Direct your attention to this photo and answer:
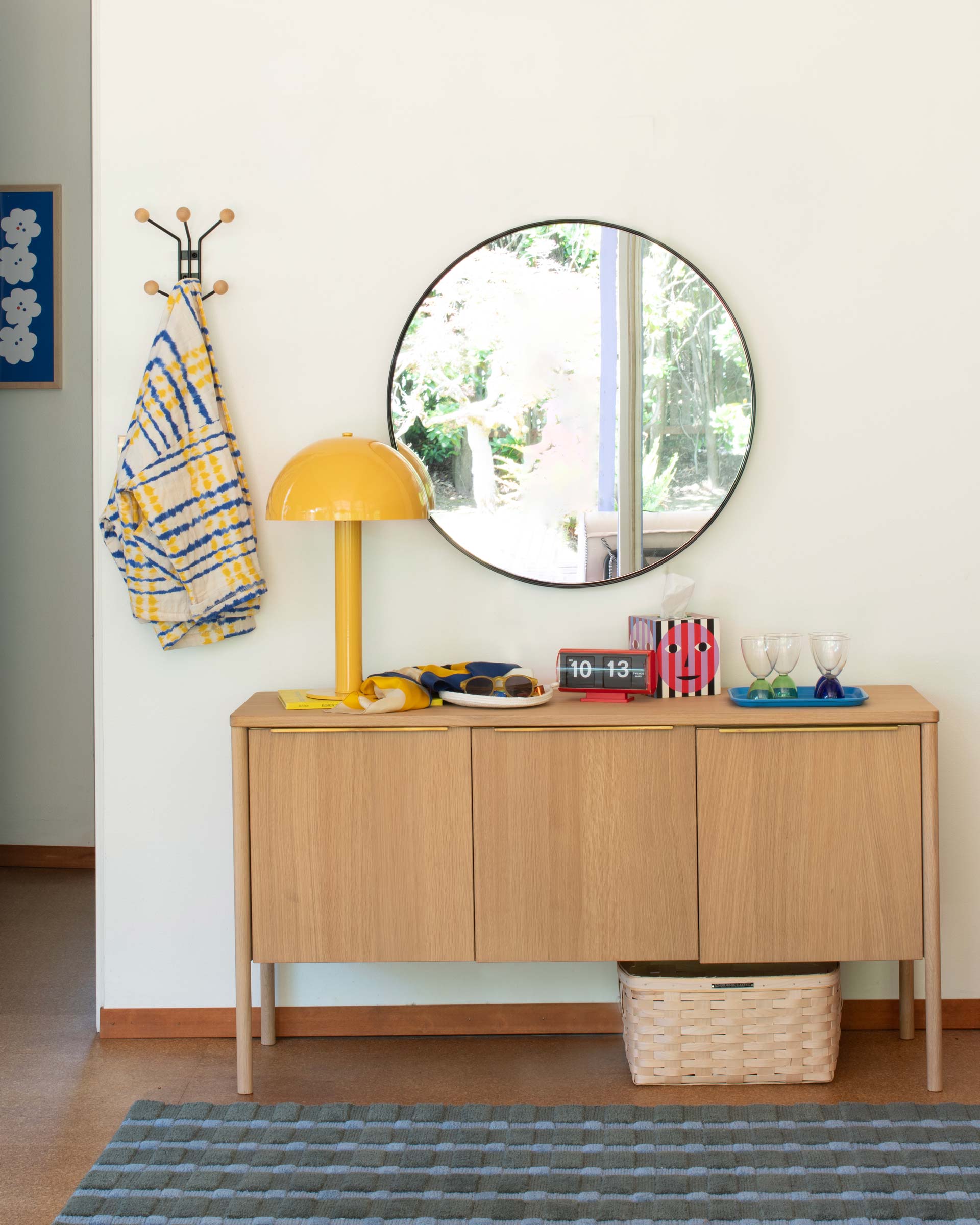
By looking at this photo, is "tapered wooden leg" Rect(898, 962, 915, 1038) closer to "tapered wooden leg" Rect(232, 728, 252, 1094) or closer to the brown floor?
the brown floor

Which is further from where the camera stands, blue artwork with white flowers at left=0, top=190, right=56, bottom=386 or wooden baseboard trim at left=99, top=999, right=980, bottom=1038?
blue artwork with white flowers at left=0, top=190, right=56, bottom=386

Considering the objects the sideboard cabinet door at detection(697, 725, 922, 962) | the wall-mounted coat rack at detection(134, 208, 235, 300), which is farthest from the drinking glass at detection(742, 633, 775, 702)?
the wall-mounted coat rack at detection(134, 208, 235, 300)

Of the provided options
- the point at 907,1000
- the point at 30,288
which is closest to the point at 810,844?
the point at 907,1000

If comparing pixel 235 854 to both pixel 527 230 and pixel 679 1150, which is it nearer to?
pixel 679 1150

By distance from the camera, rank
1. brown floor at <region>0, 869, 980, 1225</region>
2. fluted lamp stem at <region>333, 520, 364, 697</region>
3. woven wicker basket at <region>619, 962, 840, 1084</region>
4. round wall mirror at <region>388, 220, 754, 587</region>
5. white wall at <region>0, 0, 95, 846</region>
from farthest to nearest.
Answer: white wall at <region>0, 0, 95, 846</region> < round wall mirror at <region>388, 220, 754, 587</region> < fluted lamp stem at <region>333, 520, 364, 697</region> < woven wicker basket at <region>619, 962, 840, 1084</region> < brown floor at <region>0, 869, 980, 1225</region>

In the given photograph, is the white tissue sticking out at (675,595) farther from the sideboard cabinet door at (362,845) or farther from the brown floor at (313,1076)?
the brown floor at (313,1076)

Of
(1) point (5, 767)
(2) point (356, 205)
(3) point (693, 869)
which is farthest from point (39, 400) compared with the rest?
(3) point (693, 869)

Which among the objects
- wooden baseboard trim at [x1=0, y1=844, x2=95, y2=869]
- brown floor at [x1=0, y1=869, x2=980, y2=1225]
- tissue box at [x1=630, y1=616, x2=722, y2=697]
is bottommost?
brown floor at [x1=0, y1=869, x2=980, y2=1225]

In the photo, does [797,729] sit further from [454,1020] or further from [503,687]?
[454,1020]

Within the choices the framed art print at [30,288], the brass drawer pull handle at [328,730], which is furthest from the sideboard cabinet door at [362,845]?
the framed art print at [30,288]

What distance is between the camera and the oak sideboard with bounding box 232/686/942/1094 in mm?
2180

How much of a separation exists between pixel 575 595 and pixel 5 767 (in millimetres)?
2508

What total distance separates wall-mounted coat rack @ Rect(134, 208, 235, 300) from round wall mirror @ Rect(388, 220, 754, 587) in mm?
451

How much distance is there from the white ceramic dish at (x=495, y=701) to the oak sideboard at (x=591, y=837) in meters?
0.03
